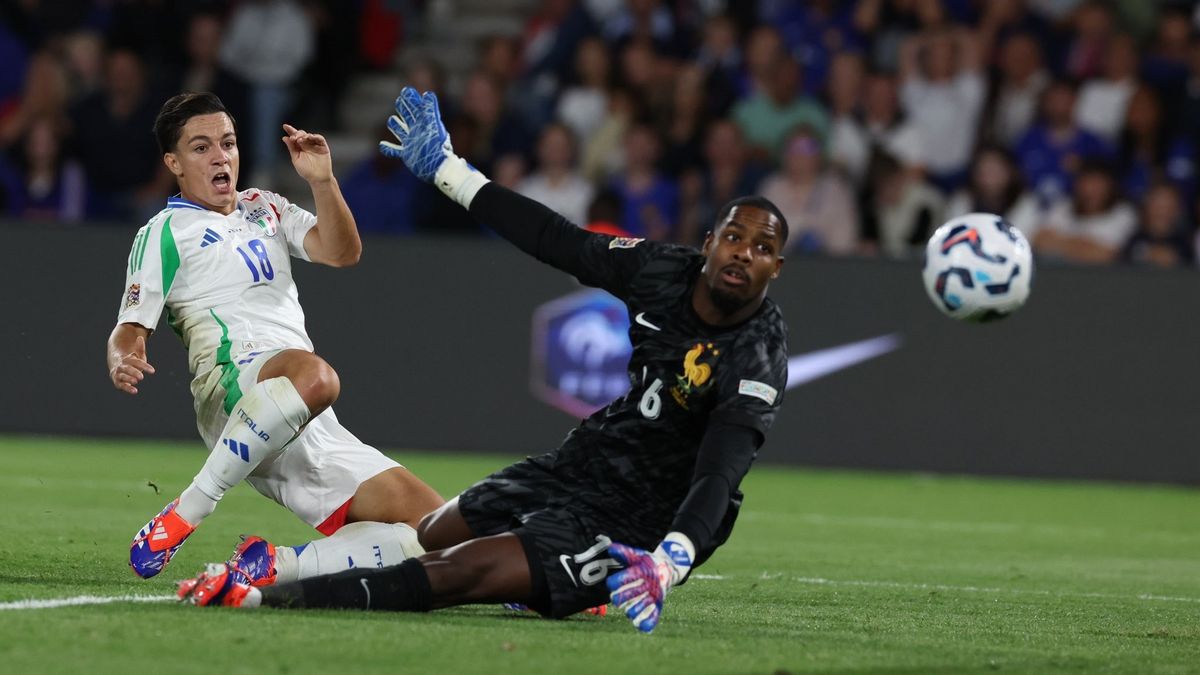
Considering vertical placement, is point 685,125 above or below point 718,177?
above

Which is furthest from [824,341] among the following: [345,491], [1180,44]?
[345,491]

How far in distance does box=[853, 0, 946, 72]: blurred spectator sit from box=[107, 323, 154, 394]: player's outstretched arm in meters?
10.5

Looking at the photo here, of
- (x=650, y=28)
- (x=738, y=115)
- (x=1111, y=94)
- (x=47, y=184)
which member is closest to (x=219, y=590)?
(x=738, y=115)

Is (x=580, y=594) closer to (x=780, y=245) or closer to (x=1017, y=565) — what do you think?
(x=780, y=245)

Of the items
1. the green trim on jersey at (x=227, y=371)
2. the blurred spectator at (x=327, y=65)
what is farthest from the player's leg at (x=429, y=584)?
the blurred spectator at (x=327, y=65)

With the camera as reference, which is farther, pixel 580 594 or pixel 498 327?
pixel 498 327

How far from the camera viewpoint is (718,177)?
14945 mm

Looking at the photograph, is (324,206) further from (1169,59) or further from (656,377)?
(1169,59)

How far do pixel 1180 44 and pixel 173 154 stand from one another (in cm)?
1062

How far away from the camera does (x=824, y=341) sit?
1344 centimetres

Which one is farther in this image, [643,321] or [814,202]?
[814,202]

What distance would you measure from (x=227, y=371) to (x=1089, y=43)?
10.8 metres

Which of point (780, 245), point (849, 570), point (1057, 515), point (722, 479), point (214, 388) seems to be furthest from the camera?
point (1057, 515)

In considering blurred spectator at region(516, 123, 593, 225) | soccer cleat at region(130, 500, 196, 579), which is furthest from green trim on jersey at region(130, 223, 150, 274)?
blurred spectator at region(516, 123, 593, 225)
